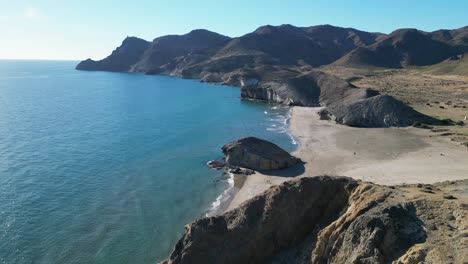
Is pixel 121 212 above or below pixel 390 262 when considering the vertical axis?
below

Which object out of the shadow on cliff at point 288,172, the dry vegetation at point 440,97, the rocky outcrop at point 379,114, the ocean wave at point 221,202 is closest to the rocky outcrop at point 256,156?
the shadow on cliff at point 288,172

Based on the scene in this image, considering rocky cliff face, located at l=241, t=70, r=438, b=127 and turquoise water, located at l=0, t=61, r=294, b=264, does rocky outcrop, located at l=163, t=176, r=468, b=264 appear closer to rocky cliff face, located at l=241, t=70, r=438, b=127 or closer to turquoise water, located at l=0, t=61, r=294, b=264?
turquoise water, located at l=0, t=61, r=294, b=264

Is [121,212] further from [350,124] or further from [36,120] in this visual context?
[36,120]

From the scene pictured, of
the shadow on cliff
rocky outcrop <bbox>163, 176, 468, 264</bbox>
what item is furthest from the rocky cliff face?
rocky outcrop <bbox>163, 176, 468, 264</bbox>

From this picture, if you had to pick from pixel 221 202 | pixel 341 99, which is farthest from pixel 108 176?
pixel 341 99

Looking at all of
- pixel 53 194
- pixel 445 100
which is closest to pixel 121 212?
pixel 53 194

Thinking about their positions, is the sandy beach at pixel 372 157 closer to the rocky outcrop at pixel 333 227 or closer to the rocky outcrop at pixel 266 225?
the rocky outcrop at pixel 266 225

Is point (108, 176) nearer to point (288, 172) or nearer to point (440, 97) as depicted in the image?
point (288, 172)
